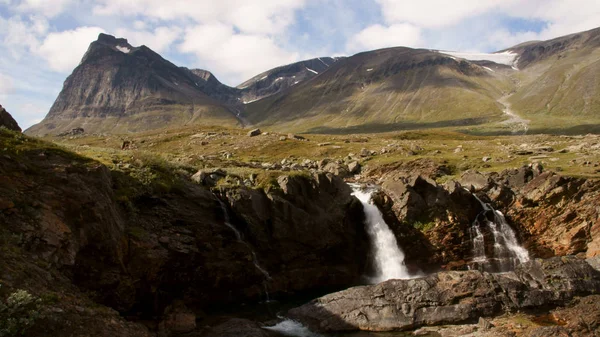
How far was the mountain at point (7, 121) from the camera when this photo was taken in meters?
25.3

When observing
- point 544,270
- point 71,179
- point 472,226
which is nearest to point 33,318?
point 71,179

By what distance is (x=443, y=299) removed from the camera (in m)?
25.8

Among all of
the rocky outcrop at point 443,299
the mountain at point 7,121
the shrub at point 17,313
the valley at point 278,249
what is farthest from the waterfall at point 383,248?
the mountain at point 7,121

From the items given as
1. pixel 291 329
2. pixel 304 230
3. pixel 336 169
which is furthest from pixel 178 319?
pixel 336 169

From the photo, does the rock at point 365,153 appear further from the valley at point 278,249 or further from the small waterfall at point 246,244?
the small waterfall at point 246,244

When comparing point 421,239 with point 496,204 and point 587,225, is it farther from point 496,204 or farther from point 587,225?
point 587,225

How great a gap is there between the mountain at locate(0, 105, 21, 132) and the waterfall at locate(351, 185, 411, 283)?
2886cm

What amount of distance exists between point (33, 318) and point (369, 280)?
90.4 ft

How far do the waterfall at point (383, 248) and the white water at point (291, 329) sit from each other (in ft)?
40.4

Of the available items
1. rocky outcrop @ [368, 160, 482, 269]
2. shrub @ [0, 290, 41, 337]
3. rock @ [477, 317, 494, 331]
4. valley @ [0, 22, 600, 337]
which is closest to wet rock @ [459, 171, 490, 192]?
valley @ [0, 22, 600, 337]

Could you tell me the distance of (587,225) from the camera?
125 feet

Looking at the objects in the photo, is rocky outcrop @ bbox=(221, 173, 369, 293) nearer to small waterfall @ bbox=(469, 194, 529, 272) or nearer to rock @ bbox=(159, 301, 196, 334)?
rock @ bbox=(159, 301, 196, 334)

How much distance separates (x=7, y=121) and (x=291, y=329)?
74.4 ft

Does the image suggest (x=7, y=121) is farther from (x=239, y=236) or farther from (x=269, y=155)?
(x=269, y=155)
